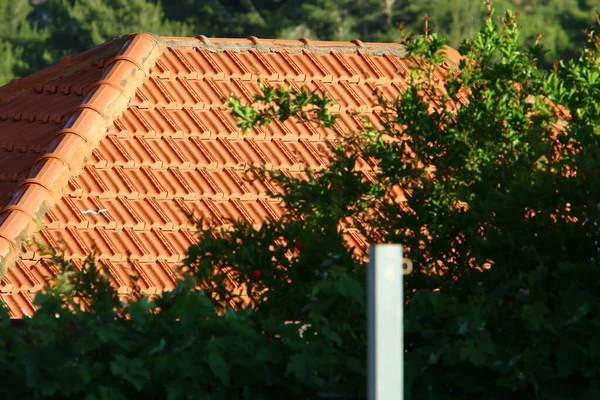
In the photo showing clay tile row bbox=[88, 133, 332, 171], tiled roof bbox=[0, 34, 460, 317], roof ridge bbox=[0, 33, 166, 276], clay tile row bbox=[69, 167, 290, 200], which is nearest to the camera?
roof ridge bbox=[0, 33, 166, 276]

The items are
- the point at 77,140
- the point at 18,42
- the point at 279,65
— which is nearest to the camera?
the point at 77,140

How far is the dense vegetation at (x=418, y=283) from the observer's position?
423cm

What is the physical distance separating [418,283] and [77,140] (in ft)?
12.3

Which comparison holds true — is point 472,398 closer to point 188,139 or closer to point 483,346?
point 483,346

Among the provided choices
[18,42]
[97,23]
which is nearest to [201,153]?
[97,23]

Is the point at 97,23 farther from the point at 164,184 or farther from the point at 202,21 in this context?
the point at 164,184

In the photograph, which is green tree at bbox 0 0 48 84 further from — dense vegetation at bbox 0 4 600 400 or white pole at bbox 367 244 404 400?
white pole at bbox 367 244 404 400

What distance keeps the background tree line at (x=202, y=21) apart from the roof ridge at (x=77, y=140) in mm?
32428

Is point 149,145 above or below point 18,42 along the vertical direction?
below

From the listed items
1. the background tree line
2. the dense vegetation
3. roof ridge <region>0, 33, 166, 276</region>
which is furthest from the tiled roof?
the background tree line

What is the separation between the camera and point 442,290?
5168 mm

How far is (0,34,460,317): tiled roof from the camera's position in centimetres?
770

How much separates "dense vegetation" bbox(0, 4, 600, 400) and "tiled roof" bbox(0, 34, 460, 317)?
1.62 metres

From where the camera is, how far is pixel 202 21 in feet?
144
